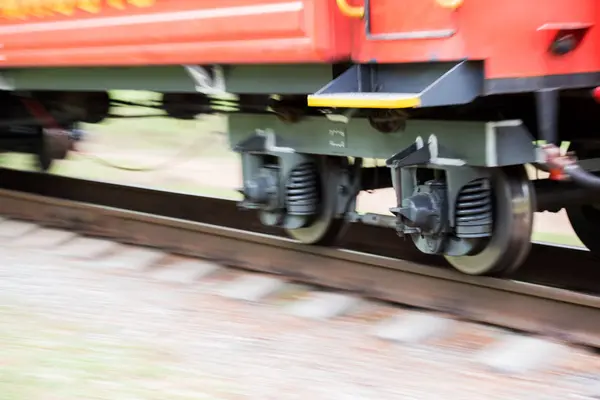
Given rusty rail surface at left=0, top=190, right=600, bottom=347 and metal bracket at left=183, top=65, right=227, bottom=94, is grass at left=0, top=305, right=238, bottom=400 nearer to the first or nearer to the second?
rusty rail surface at left=0, top=190, right=600, bottom=347

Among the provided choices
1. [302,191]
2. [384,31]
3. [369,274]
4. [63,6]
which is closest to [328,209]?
[302,191]

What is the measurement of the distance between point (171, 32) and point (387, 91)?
1479 mm

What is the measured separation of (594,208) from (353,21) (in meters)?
2.17

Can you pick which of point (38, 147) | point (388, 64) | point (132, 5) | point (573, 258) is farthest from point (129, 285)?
point (38, 147)

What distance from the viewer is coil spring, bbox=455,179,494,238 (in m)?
4.20

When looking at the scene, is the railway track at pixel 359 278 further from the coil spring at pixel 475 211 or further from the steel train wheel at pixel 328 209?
the coil spring at pixel 475 211

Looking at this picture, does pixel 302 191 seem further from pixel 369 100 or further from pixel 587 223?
pixel 587 223

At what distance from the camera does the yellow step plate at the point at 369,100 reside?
3.52m

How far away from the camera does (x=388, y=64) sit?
399cm

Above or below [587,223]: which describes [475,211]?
above

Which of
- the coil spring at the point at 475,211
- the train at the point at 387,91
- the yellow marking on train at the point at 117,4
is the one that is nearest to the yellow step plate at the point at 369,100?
the train at the point at 387,91

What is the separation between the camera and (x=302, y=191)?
16.5ft

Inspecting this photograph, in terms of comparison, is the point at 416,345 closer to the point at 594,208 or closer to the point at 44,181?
the point at 594,208

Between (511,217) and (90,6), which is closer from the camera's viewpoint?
(511,217)
